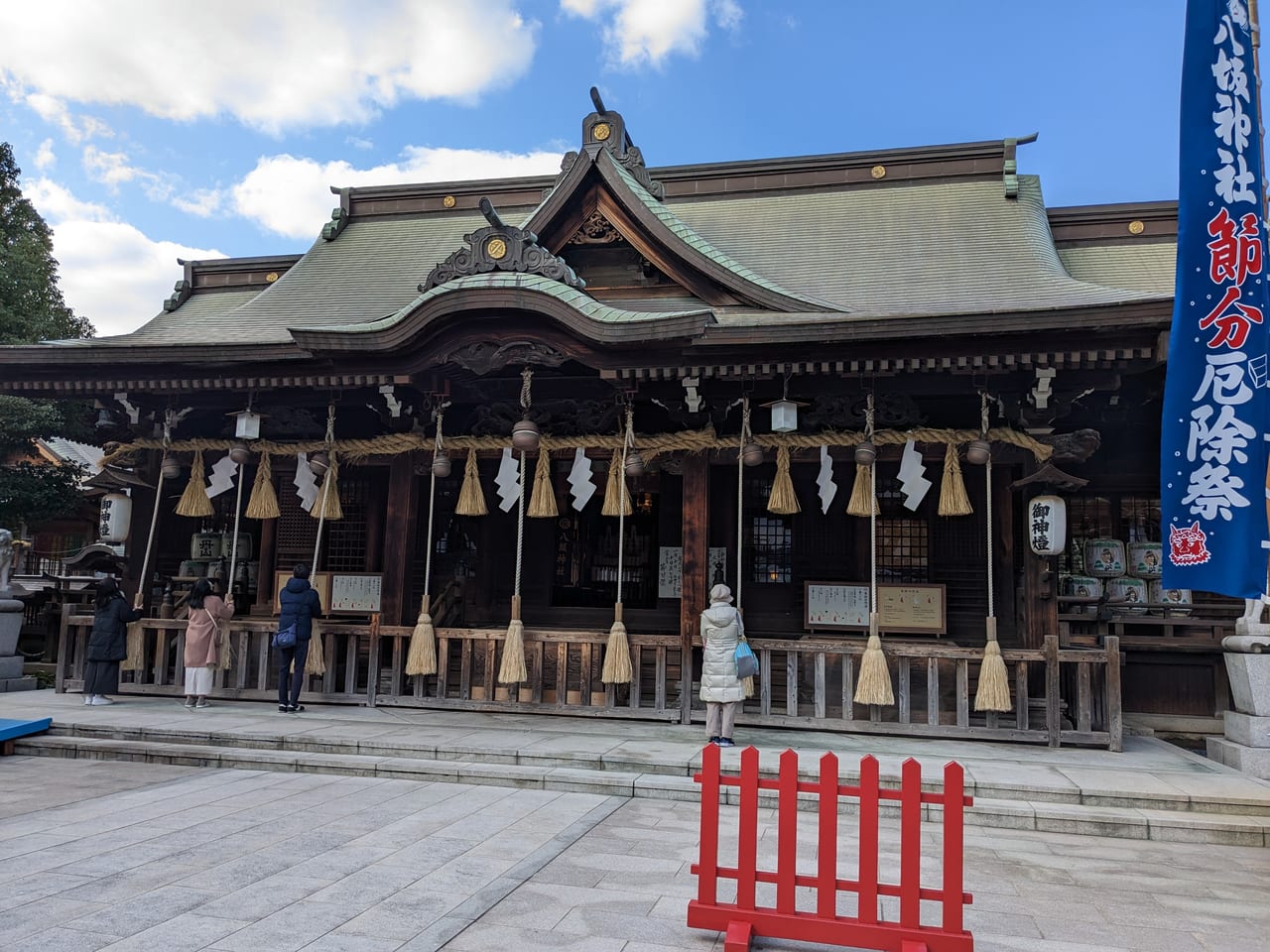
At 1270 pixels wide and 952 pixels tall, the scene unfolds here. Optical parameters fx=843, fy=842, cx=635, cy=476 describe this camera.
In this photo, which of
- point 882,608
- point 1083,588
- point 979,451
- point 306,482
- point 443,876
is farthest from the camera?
point 306,482

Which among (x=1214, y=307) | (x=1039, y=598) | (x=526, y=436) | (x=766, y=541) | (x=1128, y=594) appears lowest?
(x=1039, y=598)

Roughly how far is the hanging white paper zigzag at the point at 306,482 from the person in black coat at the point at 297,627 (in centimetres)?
147

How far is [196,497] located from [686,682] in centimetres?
725

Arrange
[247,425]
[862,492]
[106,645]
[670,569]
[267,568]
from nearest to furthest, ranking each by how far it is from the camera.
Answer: [862,492] → [106,645] → [247,425] → [670,569] → [267,568]

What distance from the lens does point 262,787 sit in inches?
296

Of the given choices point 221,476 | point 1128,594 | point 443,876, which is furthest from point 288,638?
point 1128,594

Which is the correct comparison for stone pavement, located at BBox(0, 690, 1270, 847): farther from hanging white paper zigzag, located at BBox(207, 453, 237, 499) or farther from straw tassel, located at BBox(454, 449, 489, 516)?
hanging white paper zigzag, located at BBox(207, 453, 237, 499)

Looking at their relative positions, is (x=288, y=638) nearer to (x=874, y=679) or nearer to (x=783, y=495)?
(x=783, y=495)

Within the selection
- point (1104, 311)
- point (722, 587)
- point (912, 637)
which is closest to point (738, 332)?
point (722, 587)

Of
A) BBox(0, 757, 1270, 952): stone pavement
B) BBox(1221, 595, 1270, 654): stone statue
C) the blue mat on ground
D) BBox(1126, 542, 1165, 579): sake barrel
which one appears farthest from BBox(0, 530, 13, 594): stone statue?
BBox(1126, 542, 1165, 579): sake barrel

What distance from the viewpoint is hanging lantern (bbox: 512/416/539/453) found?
10125 mm

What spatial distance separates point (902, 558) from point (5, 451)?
17734 mm

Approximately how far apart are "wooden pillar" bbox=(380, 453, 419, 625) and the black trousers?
113 cm

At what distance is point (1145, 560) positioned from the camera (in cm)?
1129
